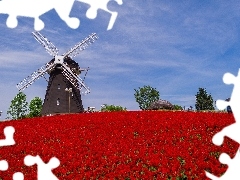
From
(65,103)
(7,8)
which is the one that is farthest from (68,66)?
(7,8)

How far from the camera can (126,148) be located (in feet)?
46.4

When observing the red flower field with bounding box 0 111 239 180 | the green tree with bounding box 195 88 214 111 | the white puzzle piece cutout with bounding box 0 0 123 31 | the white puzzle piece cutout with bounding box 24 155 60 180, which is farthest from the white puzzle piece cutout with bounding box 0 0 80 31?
the green tree with bounding box 195 88 214 111

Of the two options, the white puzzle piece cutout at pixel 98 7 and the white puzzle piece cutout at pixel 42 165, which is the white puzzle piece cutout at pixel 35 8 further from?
the white puzzle piece cutout at pixel 42 165

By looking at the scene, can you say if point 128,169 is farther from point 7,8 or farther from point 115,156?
point 7,8

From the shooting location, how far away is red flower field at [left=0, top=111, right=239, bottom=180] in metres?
11.8

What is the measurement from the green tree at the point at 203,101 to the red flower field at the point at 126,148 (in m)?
65.2

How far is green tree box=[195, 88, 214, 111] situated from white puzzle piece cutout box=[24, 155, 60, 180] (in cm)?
7745

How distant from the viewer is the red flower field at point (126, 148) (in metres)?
11.8

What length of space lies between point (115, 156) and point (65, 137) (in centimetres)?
530

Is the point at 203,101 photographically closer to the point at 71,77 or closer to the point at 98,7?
the point at 71,77

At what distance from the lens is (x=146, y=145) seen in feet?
48.2

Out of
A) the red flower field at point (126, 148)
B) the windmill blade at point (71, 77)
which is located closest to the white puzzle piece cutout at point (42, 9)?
the red flower field at point (126, 148)

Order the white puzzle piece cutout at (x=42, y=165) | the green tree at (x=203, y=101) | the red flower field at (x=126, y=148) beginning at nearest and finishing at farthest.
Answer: the white puzzle piece cutout at (x=42, y=165), the red flower field at (x=126, y=148), the green tree at (x=203, y=101)

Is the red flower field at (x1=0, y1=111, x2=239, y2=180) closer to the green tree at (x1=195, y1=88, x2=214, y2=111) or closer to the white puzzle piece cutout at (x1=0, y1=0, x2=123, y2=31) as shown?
the white puzzle piece cutout at (x1=0, y1=0, x2=123, y2=31)
